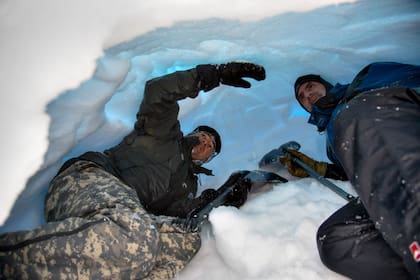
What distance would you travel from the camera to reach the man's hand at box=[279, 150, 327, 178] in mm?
2666

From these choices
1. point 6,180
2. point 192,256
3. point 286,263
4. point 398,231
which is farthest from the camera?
point 192,256

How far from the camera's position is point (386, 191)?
4.00ft

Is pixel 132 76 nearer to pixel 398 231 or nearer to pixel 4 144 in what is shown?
pixel 4 144

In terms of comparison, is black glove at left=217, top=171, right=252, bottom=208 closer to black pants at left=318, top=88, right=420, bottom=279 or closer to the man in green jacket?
the man in green jacket

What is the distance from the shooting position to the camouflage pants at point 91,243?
56.0 inches

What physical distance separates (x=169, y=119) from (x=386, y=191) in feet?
4.68

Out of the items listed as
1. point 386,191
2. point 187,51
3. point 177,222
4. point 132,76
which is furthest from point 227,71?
point 386,191

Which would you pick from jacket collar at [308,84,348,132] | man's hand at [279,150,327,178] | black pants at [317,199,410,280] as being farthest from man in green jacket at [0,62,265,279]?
black pants at [317,199,410,280]

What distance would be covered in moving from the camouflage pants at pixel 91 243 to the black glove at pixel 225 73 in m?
0.84

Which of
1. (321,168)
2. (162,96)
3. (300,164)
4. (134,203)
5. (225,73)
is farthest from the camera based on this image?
(300,164)

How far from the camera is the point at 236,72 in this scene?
2336mm

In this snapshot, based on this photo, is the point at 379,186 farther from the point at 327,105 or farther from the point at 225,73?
the point at 225,73

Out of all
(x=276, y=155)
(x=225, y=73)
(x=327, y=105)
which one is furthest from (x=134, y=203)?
(x=276, y=155)

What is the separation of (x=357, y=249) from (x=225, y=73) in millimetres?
1257
